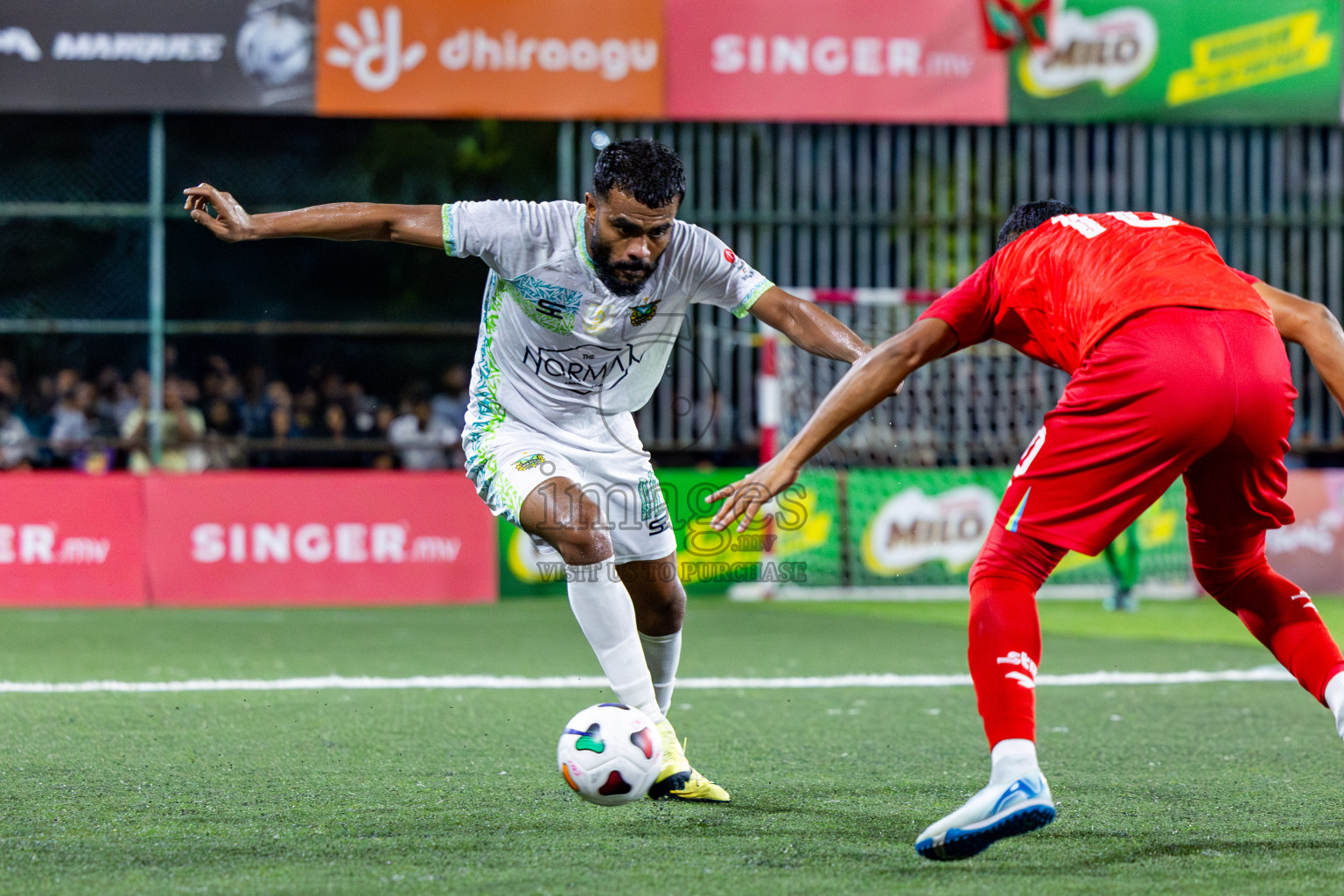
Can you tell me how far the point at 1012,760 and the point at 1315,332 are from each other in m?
1.45

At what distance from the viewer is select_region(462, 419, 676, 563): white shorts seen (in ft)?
17.0

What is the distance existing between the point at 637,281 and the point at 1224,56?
10.4 metres

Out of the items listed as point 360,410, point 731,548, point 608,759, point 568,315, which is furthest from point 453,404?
point 608,759

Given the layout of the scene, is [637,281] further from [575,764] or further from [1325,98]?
[1325,98]

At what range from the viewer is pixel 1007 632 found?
3.89m

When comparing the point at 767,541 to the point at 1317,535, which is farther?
the point at 1317,535

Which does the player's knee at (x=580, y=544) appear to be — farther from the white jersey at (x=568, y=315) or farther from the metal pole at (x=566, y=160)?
the metal pole at (x=566, y=160)

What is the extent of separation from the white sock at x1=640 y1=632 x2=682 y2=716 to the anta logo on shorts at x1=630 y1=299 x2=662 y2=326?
3.74 feet

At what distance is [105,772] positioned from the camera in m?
5.21

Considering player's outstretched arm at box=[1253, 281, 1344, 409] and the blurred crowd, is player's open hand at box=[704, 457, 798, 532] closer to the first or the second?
player's outstretched arm at box=[1253, 281, 1344, 409]

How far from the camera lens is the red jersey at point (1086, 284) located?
3953mm

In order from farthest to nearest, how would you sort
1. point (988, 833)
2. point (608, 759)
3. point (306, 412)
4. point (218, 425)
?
point (306, 412)
point (218, 425)
point (608, 759)
point (988, 833)

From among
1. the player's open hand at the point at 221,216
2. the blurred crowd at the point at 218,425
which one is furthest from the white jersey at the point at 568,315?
the blurred crowd at the point at 218,425

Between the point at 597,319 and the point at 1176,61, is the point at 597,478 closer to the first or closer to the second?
the point at 597,319
